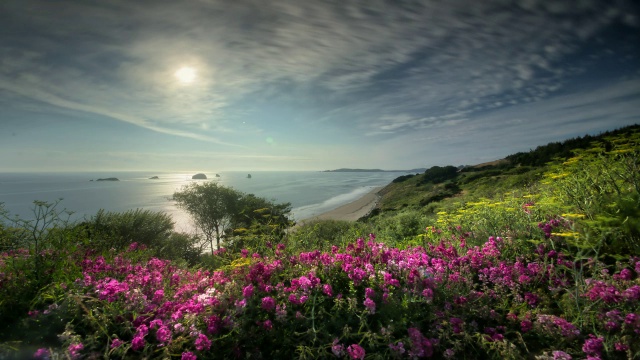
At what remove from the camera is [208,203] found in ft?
96.9

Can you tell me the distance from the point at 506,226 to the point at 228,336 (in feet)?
16.5

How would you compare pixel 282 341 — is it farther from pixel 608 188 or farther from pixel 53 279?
pixel 608 188

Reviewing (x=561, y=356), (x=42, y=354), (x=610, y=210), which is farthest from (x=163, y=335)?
(x=610, y=210)

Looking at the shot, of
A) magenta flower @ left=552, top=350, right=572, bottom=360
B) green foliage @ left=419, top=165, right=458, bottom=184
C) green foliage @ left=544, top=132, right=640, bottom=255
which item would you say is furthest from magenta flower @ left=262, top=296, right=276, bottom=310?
green foliage @ left=419, top=165, right=458, bottom=184

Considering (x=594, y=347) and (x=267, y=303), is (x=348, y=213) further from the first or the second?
(x=594, y=347)

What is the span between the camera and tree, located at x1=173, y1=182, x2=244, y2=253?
29375mm

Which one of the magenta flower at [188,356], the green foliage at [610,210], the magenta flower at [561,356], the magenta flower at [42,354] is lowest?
the magenta flower at [561,356]

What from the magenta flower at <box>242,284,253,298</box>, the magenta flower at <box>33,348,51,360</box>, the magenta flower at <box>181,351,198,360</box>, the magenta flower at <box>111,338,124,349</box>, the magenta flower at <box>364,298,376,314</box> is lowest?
the magenta flower at <box>181,351,198,360</box>

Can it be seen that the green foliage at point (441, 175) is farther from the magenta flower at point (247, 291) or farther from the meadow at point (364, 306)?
the magenta flower at point (247, 291)

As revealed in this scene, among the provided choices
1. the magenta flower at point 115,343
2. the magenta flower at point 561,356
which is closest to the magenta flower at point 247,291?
the magenta flower at point 115,343

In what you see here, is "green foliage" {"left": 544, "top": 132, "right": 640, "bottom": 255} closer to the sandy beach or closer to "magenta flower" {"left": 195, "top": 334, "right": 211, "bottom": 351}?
"magenta flower" {"left": 195, "top": 334, "right": 211, "bottom": 351}

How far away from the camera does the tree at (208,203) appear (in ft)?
96.4

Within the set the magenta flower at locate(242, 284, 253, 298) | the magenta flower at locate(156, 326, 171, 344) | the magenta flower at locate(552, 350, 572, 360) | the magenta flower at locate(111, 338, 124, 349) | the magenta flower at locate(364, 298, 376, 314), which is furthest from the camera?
the magenta flower at locate(242, 284, 253, 298)

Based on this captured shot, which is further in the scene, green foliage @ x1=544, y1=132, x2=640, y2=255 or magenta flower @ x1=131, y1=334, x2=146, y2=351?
green foliage @ x1=544, y1=132, x2=640, y2=255
